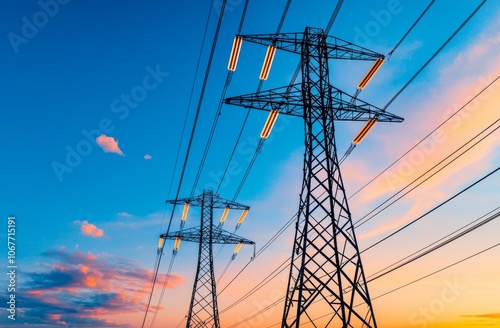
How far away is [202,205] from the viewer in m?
30.8

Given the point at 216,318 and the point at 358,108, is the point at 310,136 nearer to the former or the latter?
the point at 358,108

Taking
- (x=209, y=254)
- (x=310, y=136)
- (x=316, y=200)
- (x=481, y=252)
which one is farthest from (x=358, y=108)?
(x=209, y=254)

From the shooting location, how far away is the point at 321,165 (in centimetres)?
1250

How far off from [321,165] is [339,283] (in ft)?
13.1

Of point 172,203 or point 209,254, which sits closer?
point 209,254

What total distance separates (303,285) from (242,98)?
6835mm

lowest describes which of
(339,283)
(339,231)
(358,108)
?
(339,283)

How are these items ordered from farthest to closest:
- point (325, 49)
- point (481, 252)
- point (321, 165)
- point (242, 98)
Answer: point (325, 49) → point (242, 98) → point (321, 165) → point (481, 252)

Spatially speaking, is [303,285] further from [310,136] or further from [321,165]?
[310,136]

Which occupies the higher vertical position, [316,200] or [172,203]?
[172,203]

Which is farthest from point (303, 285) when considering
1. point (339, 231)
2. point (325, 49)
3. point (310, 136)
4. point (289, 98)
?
point (325, 49)

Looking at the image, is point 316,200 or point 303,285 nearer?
point 303,285

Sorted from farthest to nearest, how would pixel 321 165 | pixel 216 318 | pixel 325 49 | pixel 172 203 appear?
pixel 172 203
pixel 216 318
pixel 325 49
pixel 321 165

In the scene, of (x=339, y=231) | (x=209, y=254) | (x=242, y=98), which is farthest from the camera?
(x=209, y=254)
